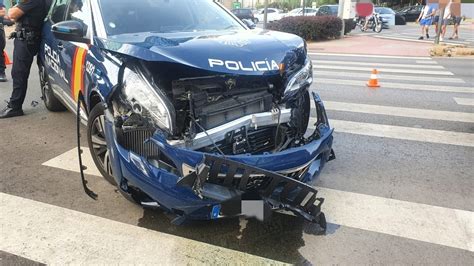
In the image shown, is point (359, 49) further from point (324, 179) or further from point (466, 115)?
point (324, 179)

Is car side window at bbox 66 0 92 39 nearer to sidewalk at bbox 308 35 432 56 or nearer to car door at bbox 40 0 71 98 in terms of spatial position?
car door at bbox 40 0 71 98

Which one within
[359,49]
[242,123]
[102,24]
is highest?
[102,24]

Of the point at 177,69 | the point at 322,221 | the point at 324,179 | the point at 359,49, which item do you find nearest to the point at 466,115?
the point at 324,179

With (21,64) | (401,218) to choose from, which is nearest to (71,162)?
(21,64)

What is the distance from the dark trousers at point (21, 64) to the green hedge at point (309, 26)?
601 inches

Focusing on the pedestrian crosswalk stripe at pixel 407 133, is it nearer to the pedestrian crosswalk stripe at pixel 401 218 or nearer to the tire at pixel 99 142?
the pedestrian crosswalk stripe at pixel 401 218

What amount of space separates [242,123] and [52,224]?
1672mm

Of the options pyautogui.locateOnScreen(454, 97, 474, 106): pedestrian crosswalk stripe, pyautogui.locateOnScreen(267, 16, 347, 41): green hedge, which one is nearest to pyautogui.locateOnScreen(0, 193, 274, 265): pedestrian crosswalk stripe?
pyautogui.locateOnScreen(454, 97, 474, 106): pedestrian crosswalk stripe

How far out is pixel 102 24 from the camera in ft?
12.6

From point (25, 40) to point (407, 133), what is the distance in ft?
17.2

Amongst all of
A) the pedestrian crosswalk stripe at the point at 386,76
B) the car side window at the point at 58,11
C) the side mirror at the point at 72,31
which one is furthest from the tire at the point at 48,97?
the pedestrian crosswalk stripe at the point at 386,76

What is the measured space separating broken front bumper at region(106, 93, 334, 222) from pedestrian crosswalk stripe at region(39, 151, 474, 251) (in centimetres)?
54

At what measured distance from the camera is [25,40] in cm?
588

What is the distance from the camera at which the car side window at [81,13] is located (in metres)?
3.97
